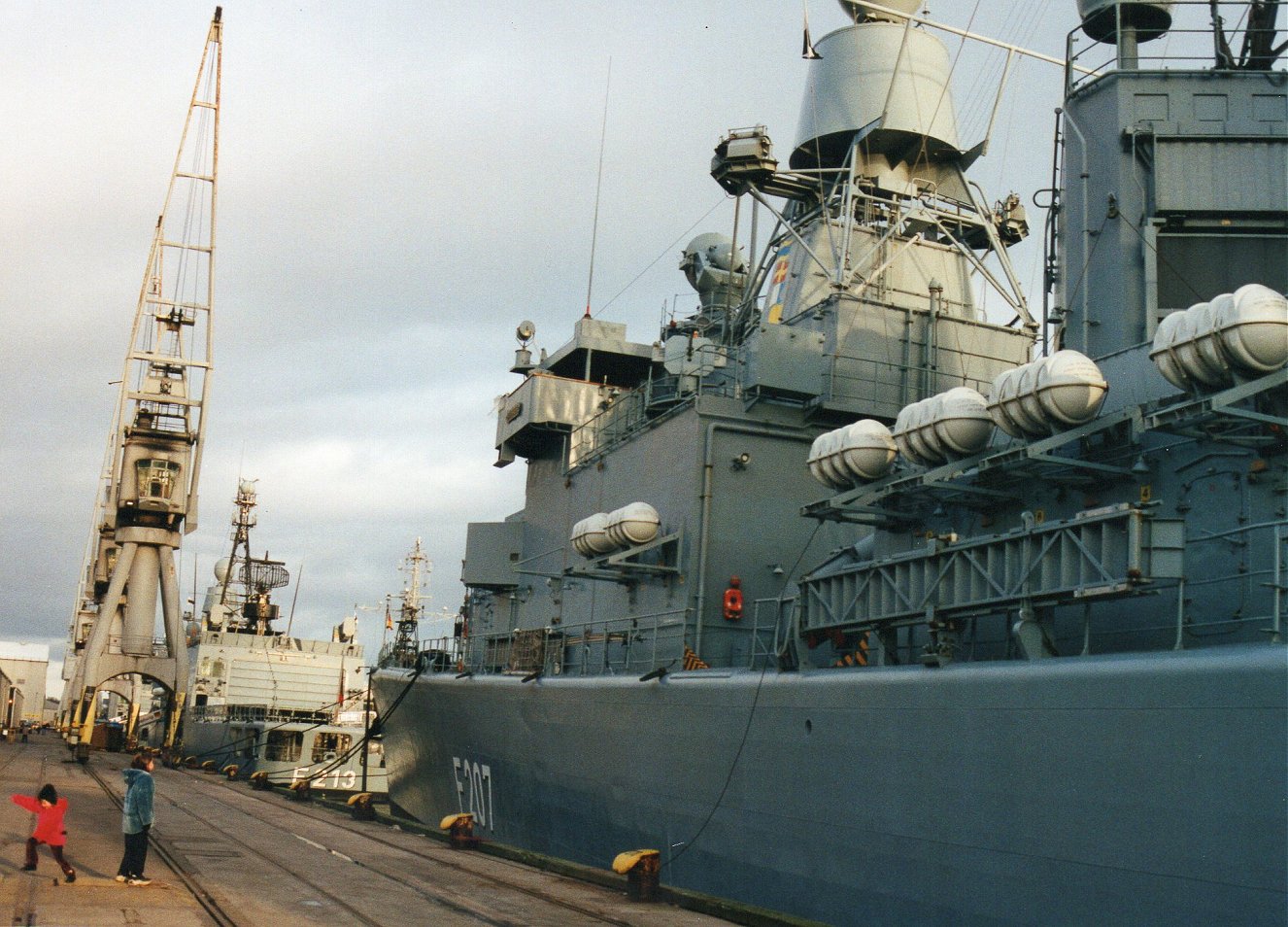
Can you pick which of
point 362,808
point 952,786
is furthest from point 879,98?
point 362,808

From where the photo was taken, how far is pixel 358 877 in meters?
11.5

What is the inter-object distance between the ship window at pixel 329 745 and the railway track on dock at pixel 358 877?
1577cm

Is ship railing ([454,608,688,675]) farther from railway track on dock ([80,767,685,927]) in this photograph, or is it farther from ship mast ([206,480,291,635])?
ship mast ([206,480,291,635])

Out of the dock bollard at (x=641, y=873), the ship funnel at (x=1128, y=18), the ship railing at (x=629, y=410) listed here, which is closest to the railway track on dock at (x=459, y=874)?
the dock bollard at (x=641, y=873)

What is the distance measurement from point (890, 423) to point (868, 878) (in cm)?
677

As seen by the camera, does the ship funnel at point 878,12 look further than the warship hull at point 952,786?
Yes

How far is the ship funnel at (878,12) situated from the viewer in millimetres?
18719

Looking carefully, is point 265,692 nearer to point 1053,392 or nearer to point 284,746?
point 284,746

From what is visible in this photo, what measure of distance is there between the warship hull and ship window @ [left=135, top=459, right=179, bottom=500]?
2874cm

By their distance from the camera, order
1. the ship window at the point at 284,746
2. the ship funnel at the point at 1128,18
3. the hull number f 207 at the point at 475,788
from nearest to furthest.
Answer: the ship funnel at the point at 1128,18
the hull number f 207 at the point at 475,788
the ship window at the point at 284,746

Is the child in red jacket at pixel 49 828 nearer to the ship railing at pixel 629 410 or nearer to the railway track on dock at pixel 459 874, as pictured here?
the railway track on dock at pixel 459 874

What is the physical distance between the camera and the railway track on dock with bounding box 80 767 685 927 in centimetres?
966

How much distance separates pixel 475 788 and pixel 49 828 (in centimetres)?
805

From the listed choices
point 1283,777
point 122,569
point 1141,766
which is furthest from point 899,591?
point 122,569
